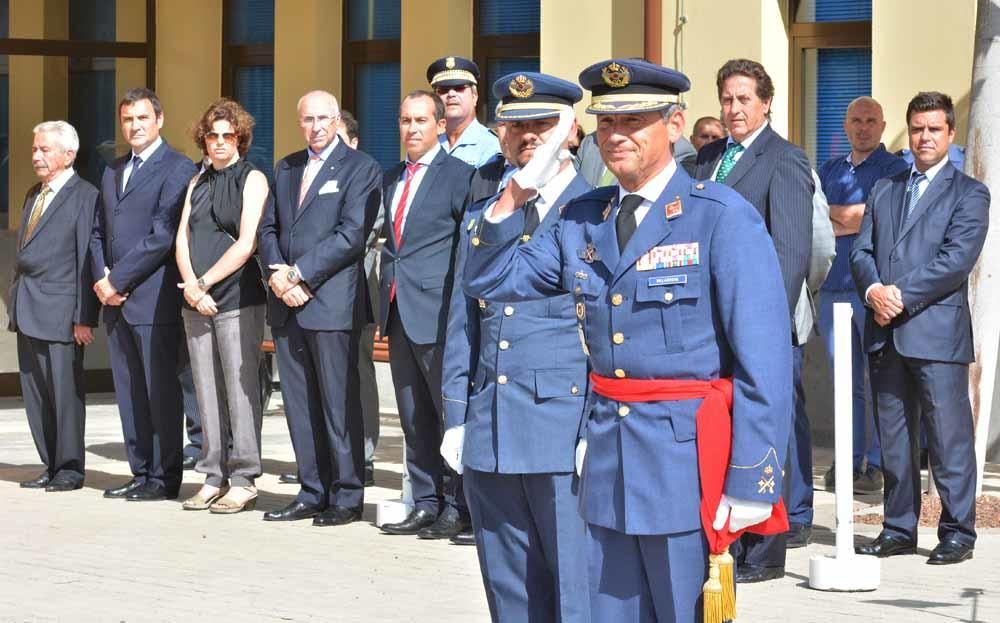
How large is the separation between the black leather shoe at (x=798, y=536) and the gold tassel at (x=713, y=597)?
3912mm

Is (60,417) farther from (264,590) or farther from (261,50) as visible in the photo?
(261,50)

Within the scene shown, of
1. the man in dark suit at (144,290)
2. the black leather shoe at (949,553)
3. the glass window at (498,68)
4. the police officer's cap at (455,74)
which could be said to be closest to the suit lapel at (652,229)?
the black leather shoe at (949,553)

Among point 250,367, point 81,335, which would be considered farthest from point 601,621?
point 81,335

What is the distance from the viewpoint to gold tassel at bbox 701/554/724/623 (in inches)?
169

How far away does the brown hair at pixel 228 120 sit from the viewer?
958 cm

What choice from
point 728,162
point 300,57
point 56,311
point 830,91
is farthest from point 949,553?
point 300,57

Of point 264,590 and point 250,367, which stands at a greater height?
point 250,367

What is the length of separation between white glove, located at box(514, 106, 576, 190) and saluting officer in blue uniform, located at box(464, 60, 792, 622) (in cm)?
47

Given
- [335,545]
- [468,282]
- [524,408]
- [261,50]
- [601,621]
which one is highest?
[261,50]

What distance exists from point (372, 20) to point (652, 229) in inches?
454

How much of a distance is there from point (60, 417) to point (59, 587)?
3.06 metres

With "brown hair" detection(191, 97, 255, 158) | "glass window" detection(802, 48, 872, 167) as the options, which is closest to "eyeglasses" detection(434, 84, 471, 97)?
"brown hair" detection(191, 97, 255, 158)

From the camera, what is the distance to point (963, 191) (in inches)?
315

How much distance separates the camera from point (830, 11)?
41.1 ft
